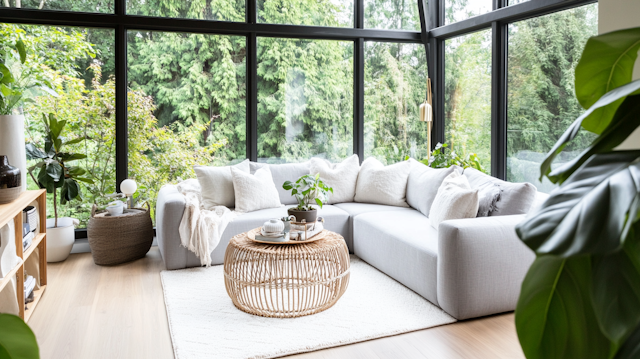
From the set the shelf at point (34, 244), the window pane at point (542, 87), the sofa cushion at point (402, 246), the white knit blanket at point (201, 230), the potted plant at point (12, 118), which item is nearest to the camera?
the shelf at point (34, 244)

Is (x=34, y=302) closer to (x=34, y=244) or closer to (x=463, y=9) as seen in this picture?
(x=34, y=244)

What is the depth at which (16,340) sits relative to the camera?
1.96 ft

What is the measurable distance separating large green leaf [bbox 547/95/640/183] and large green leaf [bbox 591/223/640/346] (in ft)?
0.38

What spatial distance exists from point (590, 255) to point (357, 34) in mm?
4950

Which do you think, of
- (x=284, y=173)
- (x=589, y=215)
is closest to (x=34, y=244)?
(x=284, y=173)

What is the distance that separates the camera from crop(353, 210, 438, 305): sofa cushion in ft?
10.2

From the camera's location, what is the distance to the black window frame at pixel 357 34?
4.31m

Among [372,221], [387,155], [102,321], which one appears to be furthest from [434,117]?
[102,321]

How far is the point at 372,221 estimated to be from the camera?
397cm

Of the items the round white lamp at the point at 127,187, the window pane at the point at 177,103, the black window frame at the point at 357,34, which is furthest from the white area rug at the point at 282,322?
the black window frame at the point at 357,34

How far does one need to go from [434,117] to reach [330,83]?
127 cm

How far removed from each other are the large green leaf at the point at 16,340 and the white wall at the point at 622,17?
70.9 inches

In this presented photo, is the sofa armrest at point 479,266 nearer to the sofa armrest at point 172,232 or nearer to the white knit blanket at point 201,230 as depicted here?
the white knit blanket at point 201,230

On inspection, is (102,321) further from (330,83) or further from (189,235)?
(330,83)
